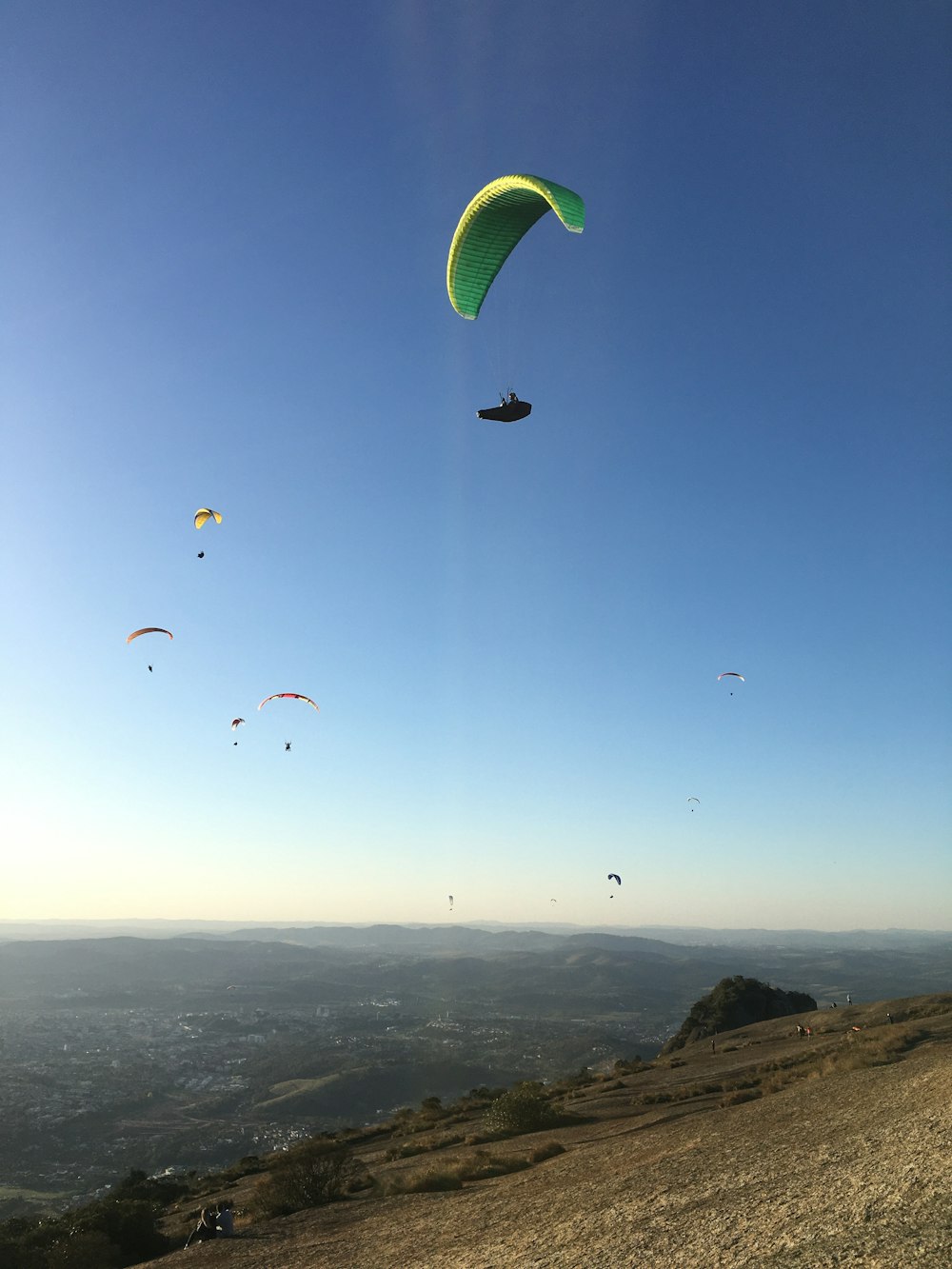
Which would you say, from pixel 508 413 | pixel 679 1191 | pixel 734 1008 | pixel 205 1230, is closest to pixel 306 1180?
pixel 205 1230

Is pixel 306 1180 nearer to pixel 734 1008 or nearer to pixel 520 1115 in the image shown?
pixel 520 1115

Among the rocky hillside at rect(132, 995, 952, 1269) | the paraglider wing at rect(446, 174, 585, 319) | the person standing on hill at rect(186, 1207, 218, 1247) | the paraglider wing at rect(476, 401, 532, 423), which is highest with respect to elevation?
the paraglider wing at rect(446, 174, 585, 319)

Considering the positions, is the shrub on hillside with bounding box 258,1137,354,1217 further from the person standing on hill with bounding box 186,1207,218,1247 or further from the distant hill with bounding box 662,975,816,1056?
the distant hill with bounding box 662,975,816,1056

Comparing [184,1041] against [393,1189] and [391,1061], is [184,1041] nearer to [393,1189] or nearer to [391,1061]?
[391,1061]

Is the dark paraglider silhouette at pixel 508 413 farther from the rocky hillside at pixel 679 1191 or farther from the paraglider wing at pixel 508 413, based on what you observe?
the rocky hillside at pixel 679 1191

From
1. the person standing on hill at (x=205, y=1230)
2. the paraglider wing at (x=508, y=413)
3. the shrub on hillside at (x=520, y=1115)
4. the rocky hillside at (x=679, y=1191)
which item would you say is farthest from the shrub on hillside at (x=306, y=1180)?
the paraglider wing at (x=508, y=413)

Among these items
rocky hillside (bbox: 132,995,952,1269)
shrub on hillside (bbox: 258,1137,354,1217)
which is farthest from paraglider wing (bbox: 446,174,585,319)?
shrub on hillside (bbox: 258,1137,354,1217)

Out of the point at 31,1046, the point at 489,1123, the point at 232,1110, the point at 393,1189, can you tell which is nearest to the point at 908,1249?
the point at 393,1189
